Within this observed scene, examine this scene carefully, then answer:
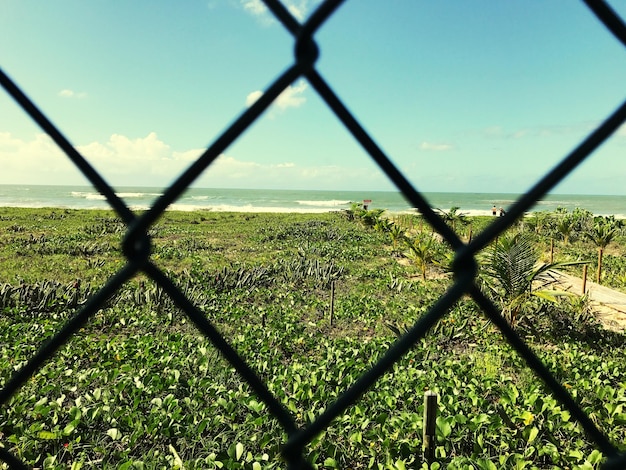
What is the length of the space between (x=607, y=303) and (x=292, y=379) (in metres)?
5.34

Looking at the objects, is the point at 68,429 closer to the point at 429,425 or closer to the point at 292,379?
the point at 292,379

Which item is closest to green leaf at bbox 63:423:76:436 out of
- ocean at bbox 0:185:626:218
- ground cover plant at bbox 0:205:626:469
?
ground cover plant at bbox 0:205:626:469

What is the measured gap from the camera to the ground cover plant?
2.11 metres

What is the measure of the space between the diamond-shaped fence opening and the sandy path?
485 cm

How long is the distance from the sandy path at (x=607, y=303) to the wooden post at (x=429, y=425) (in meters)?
3.16

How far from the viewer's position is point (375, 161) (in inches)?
11.9

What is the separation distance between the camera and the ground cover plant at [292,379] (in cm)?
211

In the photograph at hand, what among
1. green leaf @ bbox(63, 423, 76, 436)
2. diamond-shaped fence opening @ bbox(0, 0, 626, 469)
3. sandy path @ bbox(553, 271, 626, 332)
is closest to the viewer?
diamond-shaped fence opening @ bbox(0, 0, 626, 469)

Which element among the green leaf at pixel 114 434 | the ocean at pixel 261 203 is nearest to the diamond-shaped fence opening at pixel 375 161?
the green leaf at pixel 114 434

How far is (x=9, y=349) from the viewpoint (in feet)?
11.3

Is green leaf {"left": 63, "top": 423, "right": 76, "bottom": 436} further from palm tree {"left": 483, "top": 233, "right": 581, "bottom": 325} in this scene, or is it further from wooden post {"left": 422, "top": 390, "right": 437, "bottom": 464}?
palm tree {"left": 483, "top": 233, "right": 581, "bottom": 325}

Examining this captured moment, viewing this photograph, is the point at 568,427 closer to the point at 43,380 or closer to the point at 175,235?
the point at 43,380

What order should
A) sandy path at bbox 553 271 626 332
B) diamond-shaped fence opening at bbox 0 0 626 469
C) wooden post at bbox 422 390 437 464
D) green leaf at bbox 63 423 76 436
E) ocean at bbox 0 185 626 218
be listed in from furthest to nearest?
ocean at bbox 0 185 626 218 → sandy path at bbox 553 271 626 332 → green leaf at bbox 63 423 76 436 → wooden post at bbox 422 390 437 464 → diamond-shaped fence opening at bbox 0 0 626 469

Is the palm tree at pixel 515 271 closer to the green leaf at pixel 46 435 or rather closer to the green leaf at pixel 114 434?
the green leaf at pixel 114 434
